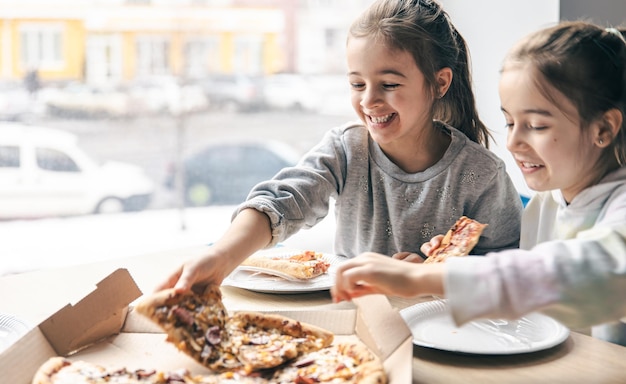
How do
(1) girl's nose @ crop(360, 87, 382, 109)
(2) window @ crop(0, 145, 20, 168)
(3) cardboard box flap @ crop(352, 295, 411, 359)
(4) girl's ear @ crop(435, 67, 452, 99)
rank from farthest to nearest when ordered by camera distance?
A: (2) window @ crop(0, 145, 20, 168) → (4) girl's ear @ crop(435, 67, 452, 99) → (1) girl's nose @ crop(360, 87, 382, 109) → (3) cardboard box flap @ crop(352, 295, 411, 359)

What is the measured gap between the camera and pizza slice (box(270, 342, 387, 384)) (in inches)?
41.7

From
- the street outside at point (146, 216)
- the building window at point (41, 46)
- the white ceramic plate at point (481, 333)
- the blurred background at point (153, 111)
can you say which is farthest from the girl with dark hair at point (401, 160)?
the building window at point (41, 46)

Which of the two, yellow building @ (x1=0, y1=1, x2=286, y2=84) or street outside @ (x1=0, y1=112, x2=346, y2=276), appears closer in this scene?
yellow building @ (x1=0, y1=1, x2=286, y2=84)

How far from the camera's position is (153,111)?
12.3 feet

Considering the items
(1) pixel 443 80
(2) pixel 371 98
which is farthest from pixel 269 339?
(1) pixel 443 80

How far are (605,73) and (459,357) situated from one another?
21.0 inches

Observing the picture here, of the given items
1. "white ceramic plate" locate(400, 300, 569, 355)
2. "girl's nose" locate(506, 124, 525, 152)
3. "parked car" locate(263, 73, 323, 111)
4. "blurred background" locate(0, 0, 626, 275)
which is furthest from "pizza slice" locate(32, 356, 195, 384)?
"parked car" locate(263, 73, 323, 111)

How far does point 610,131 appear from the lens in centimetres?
128

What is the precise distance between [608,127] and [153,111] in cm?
279

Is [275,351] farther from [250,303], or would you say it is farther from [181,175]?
[181,175]

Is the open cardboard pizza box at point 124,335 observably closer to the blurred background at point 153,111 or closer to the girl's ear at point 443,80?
the girl's ear at point 443,80

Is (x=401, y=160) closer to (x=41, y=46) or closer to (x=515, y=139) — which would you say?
(x=515, y=139)

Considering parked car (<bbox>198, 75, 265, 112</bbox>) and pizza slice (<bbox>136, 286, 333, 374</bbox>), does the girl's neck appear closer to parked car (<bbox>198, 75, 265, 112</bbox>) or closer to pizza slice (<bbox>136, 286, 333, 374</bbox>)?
pizza slice (<bbox>136, 286, 333, 374</bbox>)

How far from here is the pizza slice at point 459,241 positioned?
1.39 metres
